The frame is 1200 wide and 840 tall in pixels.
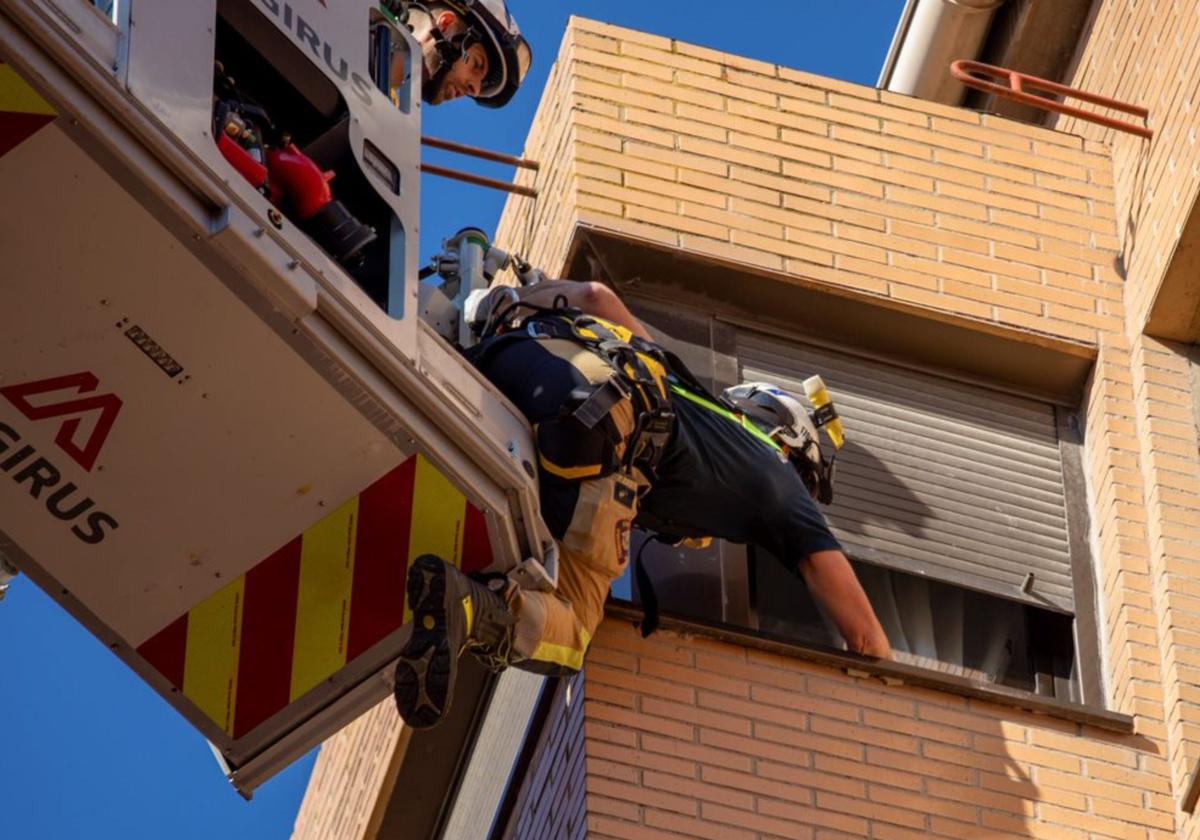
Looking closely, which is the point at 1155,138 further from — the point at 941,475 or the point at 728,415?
the point at 728,415

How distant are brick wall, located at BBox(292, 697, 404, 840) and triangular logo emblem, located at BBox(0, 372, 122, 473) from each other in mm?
3361

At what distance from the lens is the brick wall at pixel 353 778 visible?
1038 centimetres

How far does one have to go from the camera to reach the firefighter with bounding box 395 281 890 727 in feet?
23.6

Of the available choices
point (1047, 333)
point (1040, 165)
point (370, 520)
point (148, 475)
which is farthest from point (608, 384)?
point (1040, 165)

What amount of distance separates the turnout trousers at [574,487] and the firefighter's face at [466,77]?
1247 mm

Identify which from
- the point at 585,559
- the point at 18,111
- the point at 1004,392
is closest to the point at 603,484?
the point at 585,559

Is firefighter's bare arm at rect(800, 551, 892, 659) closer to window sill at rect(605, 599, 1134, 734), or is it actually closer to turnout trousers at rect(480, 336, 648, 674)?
window sill at rect(605, 599, 1134, 734)

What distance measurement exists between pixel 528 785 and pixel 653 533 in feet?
3.26

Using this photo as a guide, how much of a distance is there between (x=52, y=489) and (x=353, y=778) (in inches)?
178

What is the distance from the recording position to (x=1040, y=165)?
1103cm

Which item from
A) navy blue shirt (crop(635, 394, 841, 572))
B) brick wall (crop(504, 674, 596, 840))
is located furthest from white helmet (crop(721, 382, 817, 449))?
brick wall (crop(504, 674, 596, 840))

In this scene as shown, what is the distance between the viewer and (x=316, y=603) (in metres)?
7.44

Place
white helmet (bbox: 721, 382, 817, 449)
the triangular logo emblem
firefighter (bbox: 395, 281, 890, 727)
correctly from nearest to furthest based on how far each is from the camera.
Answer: the triangular logo emblem
firefighter (bbox: 395, 281, 890, 727)
white helmet (bbox: 721, 382, 817, 449)

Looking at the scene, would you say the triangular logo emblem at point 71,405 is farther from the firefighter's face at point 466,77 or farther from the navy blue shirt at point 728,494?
the firefighter's face at point 466,77
